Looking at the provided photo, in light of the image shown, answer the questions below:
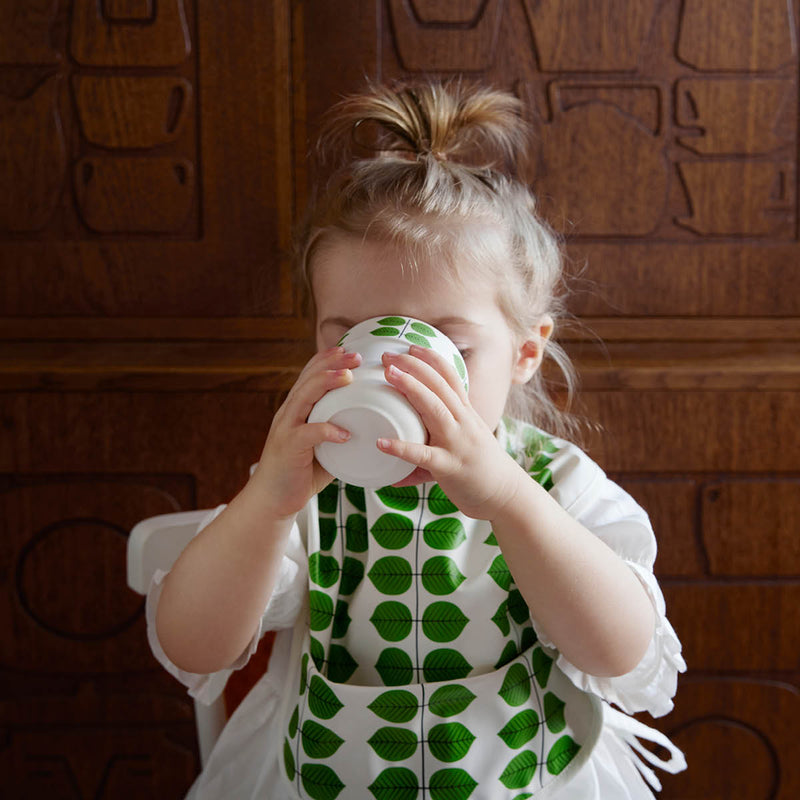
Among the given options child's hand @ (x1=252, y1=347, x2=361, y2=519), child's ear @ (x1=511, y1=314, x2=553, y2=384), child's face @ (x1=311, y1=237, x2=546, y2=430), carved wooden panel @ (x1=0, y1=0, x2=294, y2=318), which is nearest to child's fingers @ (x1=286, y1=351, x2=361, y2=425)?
child's hand @ (x1=252, y1=347, x2=361, y2=519)

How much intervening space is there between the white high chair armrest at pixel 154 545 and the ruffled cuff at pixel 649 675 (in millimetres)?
333

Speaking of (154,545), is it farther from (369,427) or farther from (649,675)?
(649,675)

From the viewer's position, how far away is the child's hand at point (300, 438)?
1.94 feet

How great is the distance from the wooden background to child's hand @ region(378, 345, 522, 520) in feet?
1.25

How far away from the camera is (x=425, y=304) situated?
2.40 feet

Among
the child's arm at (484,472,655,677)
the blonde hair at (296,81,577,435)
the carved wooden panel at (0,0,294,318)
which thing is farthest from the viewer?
the carved wooden panel at (0,0,294,318)

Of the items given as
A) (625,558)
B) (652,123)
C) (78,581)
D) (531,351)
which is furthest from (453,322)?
(78,581)

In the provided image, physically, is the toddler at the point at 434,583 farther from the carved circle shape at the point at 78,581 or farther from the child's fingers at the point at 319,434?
the carved circle shape at the point at 78,581

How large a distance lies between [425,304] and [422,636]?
0.30 m

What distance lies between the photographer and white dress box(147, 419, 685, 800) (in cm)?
77

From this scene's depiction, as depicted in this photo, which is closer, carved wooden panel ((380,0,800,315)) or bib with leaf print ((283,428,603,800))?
bib with leaf print ((283,428,603,800))

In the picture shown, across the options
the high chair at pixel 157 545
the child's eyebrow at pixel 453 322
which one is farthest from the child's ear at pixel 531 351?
the high chair at pixel 157 545

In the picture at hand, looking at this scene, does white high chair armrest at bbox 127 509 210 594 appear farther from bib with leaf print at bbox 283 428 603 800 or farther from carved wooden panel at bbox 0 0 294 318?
→ carved wooden panel at bbox 0 0 294 318

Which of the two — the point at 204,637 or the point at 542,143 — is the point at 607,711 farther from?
the point at 542,143
